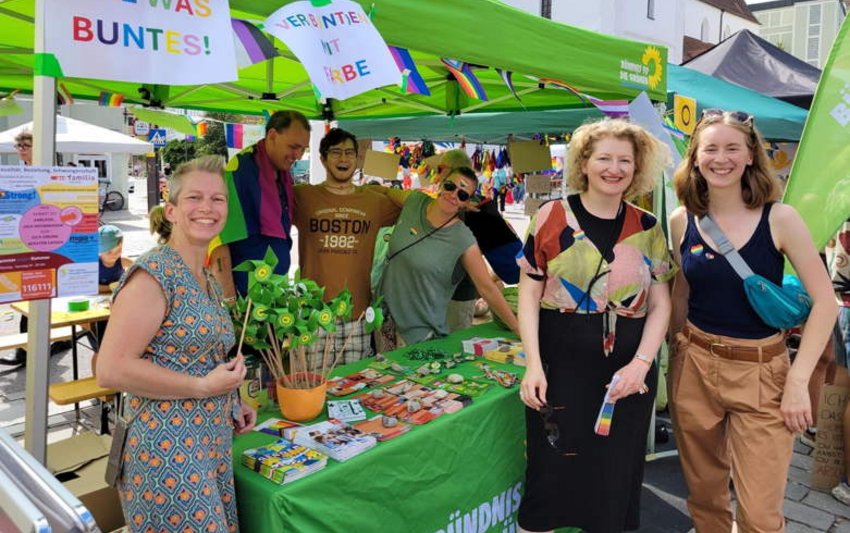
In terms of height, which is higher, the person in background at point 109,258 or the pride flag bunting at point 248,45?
the pride flag bunting at point 248,45

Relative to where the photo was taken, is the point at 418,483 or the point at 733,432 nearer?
the point at 418,483

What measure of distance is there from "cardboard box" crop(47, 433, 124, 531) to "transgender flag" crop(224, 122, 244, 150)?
2356 millimetres

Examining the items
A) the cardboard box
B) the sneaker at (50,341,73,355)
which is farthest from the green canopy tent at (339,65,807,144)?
the cardboard box

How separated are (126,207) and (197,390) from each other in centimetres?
2273

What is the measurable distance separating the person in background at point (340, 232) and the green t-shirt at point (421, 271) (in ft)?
0.53

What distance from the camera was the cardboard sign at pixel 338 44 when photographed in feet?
5.68

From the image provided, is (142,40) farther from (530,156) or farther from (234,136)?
→ (530,156)

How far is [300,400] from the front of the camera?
1.86m

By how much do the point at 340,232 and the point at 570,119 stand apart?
245 cm

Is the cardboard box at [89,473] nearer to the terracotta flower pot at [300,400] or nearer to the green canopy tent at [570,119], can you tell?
the terracotta flower pot at [300,400]

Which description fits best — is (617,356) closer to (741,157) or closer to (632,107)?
(741,157)

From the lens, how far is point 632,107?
3023mm

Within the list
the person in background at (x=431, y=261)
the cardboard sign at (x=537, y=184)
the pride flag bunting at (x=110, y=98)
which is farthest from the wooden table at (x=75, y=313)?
the cardboard sign at (x=537, y=184)

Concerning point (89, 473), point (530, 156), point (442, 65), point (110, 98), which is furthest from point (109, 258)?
point (530, 156)
